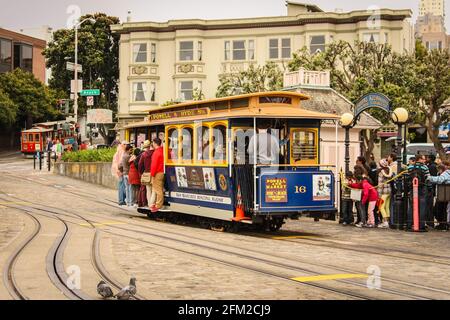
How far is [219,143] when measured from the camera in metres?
15.8

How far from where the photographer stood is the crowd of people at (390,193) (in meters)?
16.9

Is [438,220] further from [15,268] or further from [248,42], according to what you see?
[248,42]

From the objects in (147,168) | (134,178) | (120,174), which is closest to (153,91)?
(120,174)

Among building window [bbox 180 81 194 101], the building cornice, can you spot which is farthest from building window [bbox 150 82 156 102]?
the building cornice

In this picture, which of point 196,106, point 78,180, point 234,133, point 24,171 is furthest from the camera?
point 24,171

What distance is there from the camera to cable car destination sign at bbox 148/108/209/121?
16828 millimetres

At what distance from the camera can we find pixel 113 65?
2532 inches

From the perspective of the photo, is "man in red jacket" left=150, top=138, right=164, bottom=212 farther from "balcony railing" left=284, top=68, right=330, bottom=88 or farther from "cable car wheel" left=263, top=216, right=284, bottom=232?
"balcony railing" left=284, top=68, right=330, bottom=88

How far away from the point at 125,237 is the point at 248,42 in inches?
1547

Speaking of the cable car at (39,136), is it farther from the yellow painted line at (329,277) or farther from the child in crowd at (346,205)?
the yellow painted line at (329,277)

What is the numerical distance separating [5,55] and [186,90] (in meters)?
26.9

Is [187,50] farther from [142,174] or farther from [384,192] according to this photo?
[384,192]
